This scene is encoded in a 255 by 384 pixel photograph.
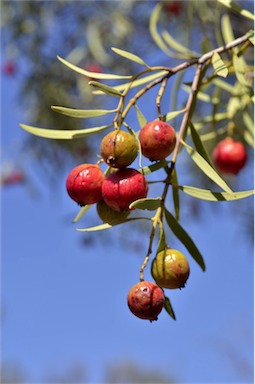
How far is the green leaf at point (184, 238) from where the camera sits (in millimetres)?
885

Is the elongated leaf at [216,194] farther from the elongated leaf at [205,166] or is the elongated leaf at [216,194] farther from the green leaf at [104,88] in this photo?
the green leaf at [104,88]

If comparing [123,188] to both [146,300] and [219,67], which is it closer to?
[146,300]

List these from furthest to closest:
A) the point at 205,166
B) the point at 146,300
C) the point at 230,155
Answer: the point at 230,155 < the point at 205,166 < the point at 146,300

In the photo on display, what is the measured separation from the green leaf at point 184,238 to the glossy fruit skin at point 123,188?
83mm

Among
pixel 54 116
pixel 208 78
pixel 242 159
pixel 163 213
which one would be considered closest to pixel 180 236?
pixel 163 213

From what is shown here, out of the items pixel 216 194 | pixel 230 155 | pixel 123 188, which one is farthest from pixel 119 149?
pixel 230 155

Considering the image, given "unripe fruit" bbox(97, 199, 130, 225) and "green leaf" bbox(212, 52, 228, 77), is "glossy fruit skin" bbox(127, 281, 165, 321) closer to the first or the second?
"unripe fruit" bbox(97, 199, 130, 225)

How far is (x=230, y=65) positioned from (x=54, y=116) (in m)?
2.64

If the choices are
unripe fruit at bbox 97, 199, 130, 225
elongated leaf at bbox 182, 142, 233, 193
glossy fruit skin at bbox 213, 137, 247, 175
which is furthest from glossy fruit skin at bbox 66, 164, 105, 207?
glossy fruit skin at bbox 213, 137, 247, 175

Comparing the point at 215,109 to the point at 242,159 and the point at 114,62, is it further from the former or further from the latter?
the point at 114,62

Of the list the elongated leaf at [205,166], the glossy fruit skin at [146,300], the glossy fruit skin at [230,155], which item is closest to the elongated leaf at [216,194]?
the elongated leaf at [205,166]

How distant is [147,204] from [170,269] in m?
0.09

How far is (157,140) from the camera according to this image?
82 centimetres

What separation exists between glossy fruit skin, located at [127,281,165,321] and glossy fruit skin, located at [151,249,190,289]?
14mm
